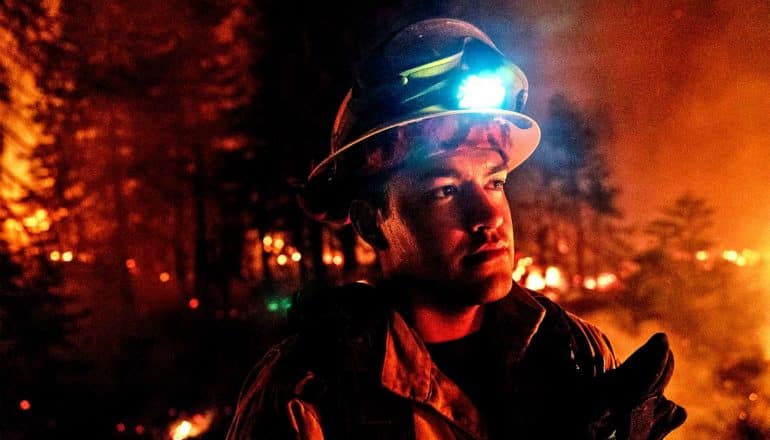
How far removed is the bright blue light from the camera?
2.03 m

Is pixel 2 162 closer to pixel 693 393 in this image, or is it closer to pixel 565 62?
pixel 565 62

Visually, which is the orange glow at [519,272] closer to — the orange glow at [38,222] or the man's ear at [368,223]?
the man's ear at [368,223]

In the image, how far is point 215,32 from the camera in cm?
675

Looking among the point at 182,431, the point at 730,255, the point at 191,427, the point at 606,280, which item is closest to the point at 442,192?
the point at 730,255

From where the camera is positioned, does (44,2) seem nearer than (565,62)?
No

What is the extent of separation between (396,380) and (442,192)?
28.4 inches

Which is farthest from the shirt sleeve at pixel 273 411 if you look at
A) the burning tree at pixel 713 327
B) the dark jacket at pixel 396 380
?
the burning tree at pixel 713 327

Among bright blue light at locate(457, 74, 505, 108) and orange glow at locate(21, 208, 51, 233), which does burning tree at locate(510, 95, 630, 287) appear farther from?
orange glow at locate(21, 208, 51, 233)

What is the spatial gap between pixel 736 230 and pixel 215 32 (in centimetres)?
604

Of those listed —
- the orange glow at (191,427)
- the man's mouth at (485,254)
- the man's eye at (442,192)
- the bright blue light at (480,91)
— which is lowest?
the orange glow at (191,427)

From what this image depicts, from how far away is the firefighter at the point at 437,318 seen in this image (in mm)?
1914

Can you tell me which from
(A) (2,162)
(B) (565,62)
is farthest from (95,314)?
(B) (565,62)

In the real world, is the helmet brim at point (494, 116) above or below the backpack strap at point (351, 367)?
above

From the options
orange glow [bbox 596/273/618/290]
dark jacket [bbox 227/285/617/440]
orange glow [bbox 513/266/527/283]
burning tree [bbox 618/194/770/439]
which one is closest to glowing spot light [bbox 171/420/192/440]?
orange glow [bbox 513/266/527/283]
